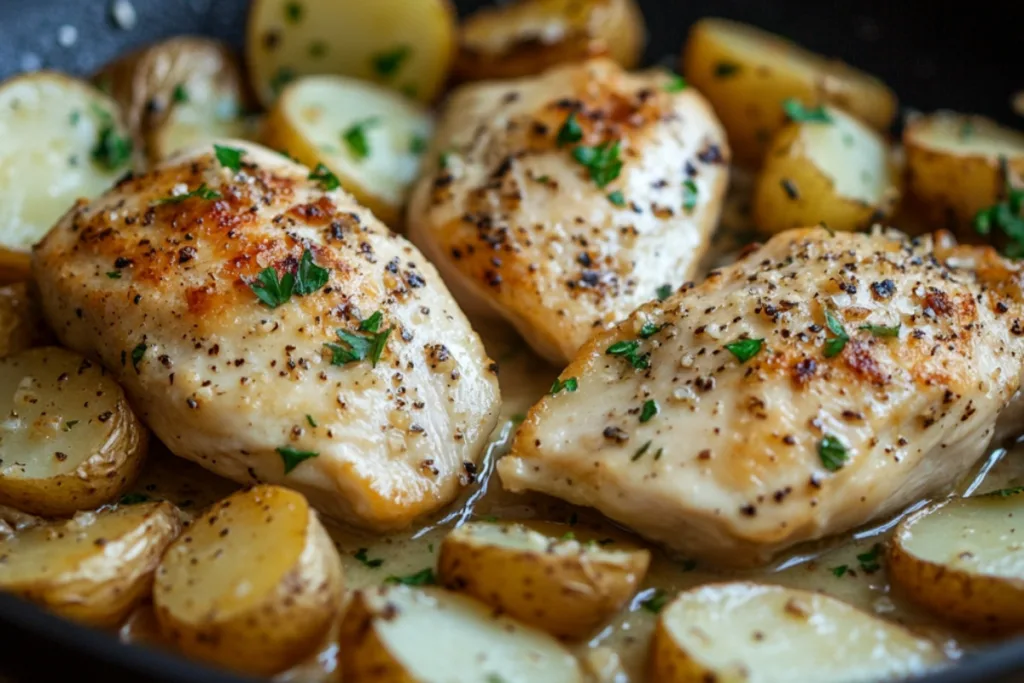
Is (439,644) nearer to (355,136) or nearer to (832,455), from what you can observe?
(832,455)

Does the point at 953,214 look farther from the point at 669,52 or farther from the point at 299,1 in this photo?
the point at 299,1

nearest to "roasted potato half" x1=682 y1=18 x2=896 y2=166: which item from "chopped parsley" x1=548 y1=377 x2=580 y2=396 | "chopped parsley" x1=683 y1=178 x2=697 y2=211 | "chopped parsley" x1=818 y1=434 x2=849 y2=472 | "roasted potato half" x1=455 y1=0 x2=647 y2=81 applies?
"roasted potato half" x1=455 y1=0 x2=647 y2=81

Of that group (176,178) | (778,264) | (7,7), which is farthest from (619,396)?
(7,7)

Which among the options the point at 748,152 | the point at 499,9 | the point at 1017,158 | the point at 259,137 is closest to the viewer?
the point at 1017,158

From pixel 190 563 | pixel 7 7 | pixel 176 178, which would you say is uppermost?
pixel 7 7

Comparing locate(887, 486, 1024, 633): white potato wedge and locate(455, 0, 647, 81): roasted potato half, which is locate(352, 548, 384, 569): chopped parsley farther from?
locate(455, 0, 647, 81): roasted potato half

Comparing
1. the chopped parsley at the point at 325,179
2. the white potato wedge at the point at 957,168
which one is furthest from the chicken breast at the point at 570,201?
the white potato wedge at the point at 957,168

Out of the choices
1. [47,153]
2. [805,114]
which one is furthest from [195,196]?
[805,114]
